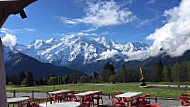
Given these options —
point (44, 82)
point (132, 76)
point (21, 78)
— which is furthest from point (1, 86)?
point (21, 78)

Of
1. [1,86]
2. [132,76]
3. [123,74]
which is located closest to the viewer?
[1,86]

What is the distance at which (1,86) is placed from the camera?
3.70 metres

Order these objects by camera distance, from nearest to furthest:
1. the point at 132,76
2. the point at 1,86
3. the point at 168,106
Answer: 1. the point at 1,86
2. the point at 168,106
3. the point at 132,76

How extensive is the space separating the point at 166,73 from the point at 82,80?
109 ft

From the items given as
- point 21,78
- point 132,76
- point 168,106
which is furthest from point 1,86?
point 21,78

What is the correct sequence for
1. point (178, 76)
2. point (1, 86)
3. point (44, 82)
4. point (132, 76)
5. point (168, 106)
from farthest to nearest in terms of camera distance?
point (44, 82)
point (132, 76)
point (178, 76)
point (168, 106)
point (1, 86)

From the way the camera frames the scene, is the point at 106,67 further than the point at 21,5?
Yes

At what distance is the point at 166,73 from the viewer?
2586 inches

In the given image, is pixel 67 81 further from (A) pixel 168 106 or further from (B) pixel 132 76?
(A) pixel 168 106

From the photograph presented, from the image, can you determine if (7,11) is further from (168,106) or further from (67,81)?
(67,81)

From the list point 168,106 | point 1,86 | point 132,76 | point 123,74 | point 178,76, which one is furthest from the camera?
point 132,76

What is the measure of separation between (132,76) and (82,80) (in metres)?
20.8

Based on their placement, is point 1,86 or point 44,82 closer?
point 1,86

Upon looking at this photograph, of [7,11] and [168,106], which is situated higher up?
[7,11]
